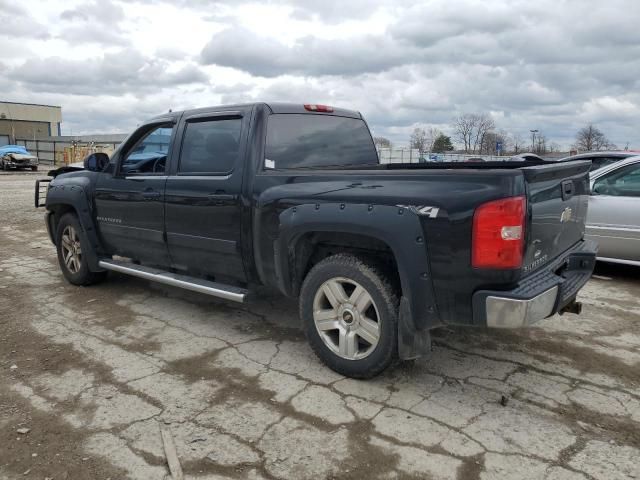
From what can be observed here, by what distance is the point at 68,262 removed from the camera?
6.05 m

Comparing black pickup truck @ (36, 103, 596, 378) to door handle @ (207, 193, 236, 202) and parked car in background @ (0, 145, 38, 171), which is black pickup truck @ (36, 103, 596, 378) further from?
parked car in background @ (0, 145, 38, 171)

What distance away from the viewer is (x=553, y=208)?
126 inches

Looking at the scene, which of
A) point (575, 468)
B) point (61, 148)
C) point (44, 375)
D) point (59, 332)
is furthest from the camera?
point (61, 148)

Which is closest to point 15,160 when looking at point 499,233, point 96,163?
point 96,163

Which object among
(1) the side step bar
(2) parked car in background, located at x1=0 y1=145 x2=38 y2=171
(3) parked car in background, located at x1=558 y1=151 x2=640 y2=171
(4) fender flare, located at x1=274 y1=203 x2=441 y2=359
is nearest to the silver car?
(3) parked car in background, located at x1=558 y1=151 x2=640 y2=171

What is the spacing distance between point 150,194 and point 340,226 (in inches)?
89.7

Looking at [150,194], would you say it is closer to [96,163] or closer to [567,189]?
[96,163]

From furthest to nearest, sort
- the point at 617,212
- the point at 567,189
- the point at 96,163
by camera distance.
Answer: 1. the point at 617,212
2. the point at 96,163
3. the point at 567,189

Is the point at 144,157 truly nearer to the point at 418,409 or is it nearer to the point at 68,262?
the point at 68,262

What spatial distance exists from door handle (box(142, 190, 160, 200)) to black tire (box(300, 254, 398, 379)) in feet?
6.08

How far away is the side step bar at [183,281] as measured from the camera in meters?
4.10

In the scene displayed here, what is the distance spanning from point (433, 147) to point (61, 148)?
37952 millimetres

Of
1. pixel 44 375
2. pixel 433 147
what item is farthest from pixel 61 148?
pixel 44 375

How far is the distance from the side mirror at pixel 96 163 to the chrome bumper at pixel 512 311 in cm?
420
